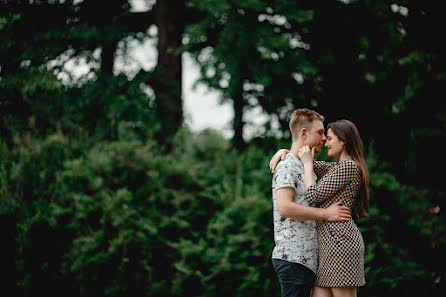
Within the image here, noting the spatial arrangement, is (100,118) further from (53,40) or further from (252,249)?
(252,249)

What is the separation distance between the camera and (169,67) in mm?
8633

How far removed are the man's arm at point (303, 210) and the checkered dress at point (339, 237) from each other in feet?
0.23

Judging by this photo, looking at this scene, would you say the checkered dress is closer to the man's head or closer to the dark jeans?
the dark jeans

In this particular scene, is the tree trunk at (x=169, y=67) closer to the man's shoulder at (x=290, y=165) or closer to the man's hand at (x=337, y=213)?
the man's shoulder at (x=290, y=165)

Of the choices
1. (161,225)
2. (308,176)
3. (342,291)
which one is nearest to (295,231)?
(308,176)

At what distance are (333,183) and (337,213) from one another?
8.4 inches

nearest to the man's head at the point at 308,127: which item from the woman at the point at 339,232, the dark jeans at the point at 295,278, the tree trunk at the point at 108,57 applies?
the woman at the point at 339,232

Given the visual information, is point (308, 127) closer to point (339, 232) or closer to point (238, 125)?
point (339, 232)

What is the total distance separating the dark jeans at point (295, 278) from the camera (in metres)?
3.10

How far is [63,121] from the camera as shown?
770cm

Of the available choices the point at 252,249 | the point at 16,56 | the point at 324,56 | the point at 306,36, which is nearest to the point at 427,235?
the point at 252,249

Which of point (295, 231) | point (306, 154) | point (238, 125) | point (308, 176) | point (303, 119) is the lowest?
point (238, 125)

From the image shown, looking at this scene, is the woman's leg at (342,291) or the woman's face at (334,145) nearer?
the woman's leg at (342,291)

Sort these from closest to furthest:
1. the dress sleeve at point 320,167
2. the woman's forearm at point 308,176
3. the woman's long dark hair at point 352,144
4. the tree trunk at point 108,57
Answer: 1. the woman's forearm at point 308,176
2. the woman's long dark hair at point 352,144
3. the dress sleeve at point 320,167
4. the tree trunk at point 108,57
